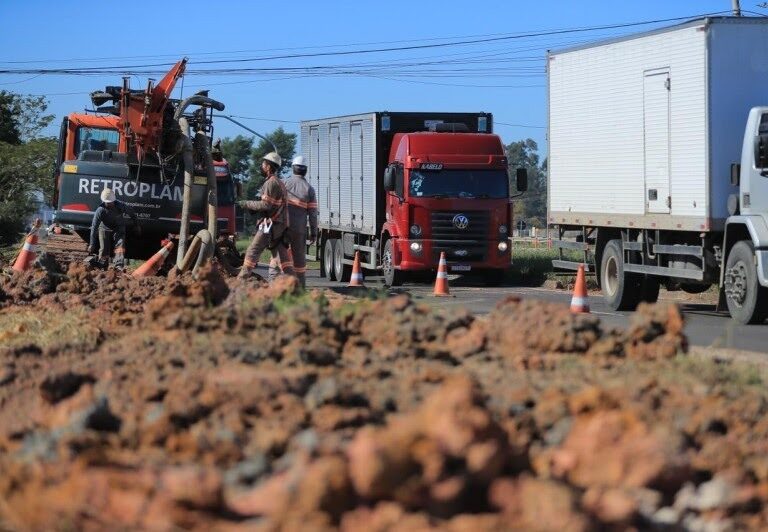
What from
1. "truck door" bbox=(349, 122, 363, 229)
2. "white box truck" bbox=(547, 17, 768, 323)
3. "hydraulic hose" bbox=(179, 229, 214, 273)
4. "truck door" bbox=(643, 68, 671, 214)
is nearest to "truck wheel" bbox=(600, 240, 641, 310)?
"white box truck" bbox=(547, 17, 768, 323)

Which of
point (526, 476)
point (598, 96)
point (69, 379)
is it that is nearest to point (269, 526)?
point (526, 476)

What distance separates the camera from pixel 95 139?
Result: 85.8ft

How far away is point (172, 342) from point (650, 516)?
4365mm

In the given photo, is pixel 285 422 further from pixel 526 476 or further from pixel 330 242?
pixel 330 242

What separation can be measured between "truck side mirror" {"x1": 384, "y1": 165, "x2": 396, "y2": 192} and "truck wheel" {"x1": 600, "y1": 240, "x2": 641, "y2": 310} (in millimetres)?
6233

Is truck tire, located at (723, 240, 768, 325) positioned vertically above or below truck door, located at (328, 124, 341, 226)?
below

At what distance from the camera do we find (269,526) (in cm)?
449

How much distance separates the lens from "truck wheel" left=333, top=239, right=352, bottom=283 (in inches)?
1224

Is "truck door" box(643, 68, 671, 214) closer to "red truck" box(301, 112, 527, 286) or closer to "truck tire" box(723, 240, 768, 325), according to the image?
"truck tire" box(723, 240, 768, 325)

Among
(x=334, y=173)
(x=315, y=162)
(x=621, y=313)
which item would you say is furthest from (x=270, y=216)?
(x=315, y=162)

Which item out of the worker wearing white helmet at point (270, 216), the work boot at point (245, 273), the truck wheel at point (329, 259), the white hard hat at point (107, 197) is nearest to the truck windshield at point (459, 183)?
the truck wheel at point (329, 259)

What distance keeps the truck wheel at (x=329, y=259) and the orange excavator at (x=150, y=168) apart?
653 centimetres

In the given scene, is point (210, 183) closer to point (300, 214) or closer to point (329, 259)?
point (300, 214)

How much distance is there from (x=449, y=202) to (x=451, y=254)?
3.54ft
